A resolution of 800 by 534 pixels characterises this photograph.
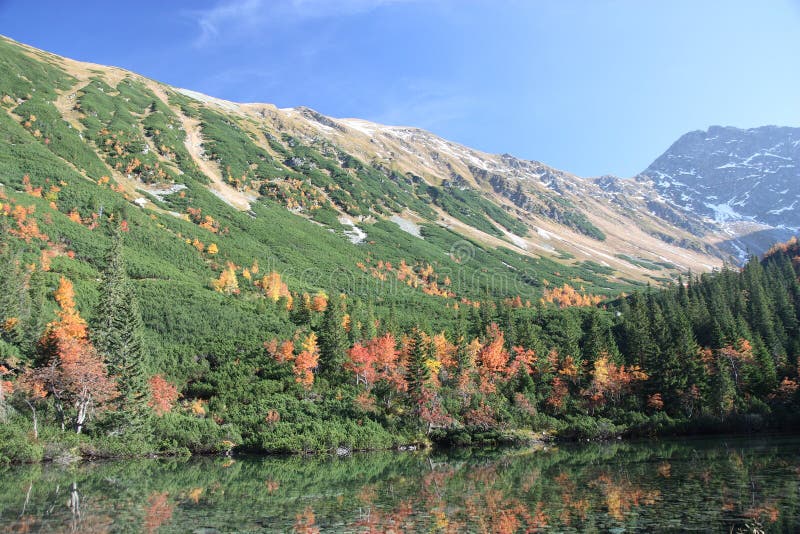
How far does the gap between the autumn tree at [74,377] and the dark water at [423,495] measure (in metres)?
8.87

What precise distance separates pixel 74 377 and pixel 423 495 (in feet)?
136

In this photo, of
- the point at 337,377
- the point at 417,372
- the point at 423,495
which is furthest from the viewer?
the point at 337,377

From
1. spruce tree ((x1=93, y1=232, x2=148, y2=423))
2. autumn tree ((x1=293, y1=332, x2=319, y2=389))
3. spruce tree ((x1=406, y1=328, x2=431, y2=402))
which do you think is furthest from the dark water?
autumn tree ((x1=293, y1=332, x2=319, y2=389))

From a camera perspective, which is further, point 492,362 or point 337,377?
point 492,362

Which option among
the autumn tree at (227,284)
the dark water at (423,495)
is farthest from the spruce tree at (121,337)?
the autumn tree at (227,284)

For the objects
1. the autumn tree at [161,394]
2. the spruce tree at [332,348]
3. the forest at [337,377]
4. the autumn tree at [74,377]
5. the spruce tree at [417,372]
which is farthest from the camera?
the spruce tree at [332,348]

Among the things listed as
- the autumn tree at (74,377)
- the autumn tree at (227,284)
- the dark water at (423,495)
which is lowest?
the dark water at (423,495)

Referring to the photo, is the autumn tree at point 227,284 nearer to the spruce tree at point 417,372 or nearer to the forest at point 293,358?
the forest at point 293,358

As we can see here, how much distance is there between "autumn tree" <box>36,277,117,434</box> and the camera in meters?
53.7

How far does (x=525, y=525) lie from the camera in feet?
78.4

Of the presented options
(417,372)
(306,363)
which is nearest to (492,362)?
(417,372)

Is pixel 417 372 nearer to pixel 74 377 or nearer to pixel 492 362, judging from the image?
pixel 492 362

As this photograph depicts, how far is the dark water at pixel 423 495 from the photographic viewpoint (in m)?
24.5

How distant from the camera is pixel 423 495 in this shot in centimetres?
3266
